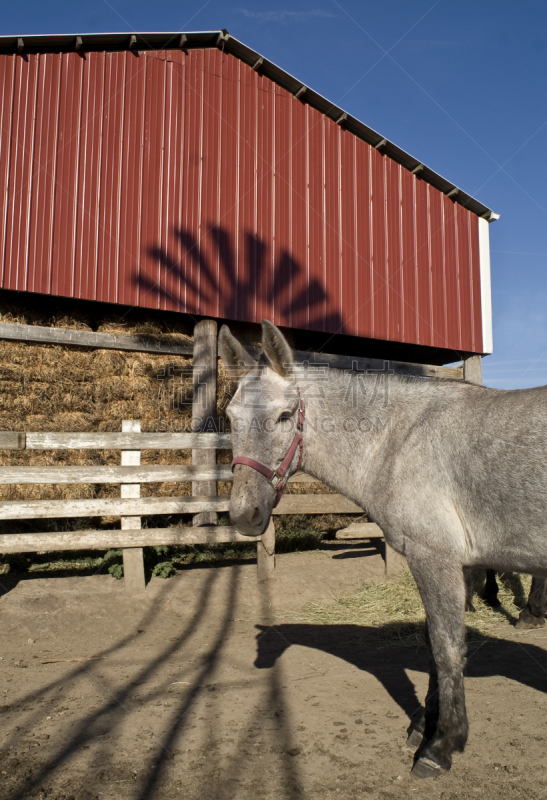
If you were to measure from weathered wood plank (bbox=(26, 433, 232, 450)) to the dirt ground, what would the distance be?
161cm

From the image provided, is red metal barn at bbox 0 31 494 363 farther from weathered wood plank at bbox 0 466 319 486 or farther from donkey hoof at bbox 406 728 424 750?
donkey hoof at bbox 406 728 424 750

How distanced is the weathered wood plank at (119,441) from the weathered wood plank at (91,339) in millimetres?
2217

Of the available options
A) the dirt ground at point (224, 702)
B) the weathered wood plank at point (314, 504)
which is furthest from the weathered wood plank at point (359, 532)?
the dirt ground at point (224, 702)

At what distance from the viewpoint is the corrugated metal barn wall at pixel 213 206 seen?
8320 millimetres

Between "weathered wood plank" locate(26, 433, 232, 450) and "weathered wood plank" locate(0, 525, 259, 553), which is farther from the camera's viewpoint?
"weathered wood plank" locate(26, 433, 232, 450)

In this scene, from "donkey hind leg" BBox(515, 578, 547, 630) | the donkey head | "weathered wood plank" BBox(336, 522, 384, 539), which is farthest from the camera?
"weathered wood plank" BBox(336, 522, 384, 539)

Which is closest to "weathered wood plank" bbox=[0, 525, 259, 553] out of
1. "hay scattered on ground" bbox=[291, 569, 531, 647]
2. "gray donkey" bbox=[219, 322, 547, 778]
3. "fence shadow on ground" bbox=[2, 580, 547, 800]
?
"fence shadow on ground" bbox=[2, 580, 547, 800]

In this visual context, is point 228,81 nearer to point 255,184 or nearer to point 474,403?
point 255,184

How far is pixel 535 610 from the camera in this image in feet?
17.4

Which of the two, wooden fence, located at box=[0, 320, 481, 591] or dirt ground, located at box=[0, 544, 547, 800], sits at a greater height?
wooden fence, located at box=[0, 320, 481, 591]

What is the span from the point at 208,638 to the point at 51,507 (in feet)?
8.06

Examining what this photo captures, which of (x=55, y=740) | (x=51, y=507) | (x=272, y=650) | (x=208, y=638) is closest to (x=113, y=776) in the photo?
(x=55, y=740)

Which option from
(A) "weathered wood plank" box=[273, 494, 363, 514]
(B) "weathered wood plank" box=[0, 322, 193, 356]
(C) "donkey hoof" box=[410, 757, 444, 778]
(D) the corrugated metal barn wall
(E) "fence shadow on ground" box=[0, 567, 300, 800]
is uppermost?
(D) the corrugated metal barn wall

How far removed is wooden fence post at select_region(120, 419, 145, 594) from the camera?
625 cm
